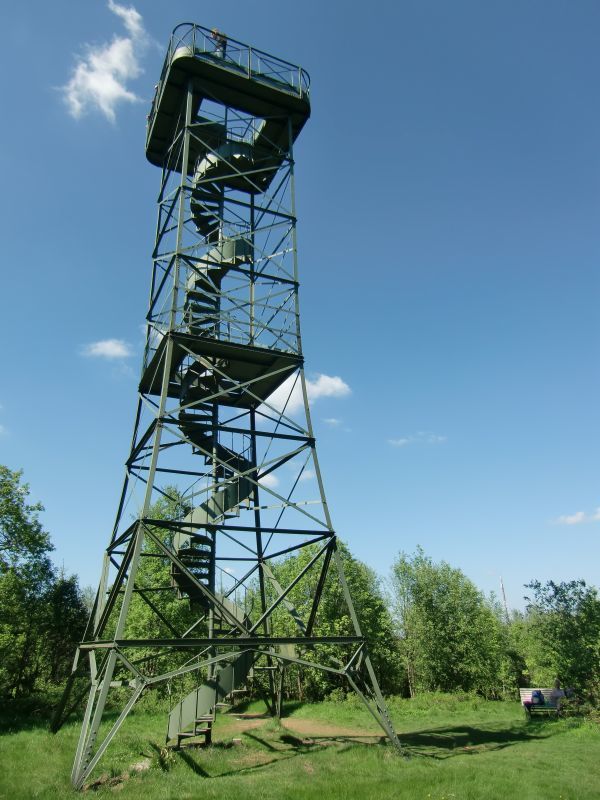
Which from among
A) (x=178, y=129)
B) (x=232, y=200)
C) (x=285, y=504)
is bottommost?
(x=285, y=504)

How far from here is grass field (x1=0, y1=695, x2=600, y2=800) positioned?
31.7 feet

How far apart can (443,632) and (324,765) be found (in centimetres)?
2790

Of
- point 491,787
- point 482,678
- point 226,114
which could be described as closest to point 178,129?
point 226,114

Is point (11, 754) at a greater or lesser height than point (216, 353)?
lesser

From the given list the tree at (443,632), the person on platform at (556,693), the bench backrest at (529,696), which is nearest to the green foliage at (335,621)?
the tree at (443,632)

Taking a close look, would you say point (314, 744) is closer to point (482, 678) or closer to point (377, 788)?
point (377, 788)

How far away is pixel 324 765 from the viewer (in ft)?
38.8

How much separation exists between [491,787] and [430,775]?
1310 mm

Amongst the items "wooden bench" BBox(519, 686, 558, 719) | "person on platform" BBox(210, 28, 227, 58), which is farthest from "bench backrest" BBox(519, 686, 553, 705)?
"person on platform" BBox(210, 28, 227, 58)

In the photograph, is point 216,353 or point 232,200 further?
point 232,200

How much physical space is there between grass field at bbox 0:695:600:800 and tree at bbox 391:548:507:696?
1802cm

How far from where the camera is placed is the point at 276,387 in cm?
1748

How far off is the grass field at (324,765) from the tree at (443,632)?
18023 mm

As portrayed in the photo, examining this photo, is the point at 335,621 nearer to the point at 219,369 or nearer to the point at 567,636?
the point at 567,636
